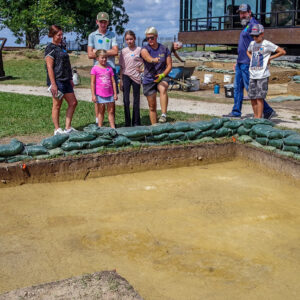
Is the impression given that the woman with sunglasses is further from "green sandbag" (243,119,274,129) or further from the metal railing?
the metal railing

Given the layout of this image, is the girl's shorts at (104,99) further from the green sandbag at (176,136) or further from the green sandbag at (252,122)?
the green sandbag at (252,122)

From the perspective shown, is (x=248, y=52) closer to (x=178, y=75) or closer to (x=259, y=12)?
(x=178, y=75)

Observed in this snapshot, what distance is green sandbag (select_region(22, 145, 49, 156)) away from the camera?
5238 millimetres

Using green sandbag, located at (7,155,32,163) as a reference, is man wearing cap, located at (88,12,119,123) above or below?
above

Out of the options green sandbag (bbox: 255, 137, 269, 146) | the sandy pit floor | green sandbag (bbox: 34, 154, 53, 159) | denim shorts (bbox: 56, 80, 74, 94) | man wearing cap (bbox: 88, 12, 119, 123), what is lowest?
the sandy pit floor

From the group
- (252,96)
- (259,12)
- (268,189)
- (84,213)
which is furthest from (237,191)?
(259,12)

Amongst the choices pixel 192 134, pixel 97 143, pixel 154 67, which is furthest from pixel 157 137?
pixel 154 67

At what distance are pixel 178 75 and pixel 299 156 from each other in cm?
852

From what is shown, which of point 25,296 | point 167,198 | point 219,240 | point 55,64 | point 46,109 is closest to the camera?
point 25,296

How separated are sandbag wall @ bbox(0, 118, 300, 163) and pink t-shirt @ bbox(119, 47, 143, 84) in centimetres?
119

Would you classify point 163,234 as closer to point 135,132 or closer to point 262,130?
point 135,132

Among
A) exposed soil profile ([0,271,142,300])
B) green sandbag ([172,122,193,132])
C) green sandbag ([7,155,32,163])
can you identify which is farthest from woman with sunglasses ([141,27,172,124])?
exposed soil profile ([0,271,142,300])

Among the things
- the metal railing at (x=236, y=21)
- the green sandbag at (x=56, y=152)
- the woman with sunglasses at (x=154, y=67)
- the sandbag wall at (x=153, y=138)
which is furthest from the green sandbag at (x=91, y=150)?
the metal railing at (x=236, y=21)

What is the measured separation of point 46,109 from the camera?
8914 mm
